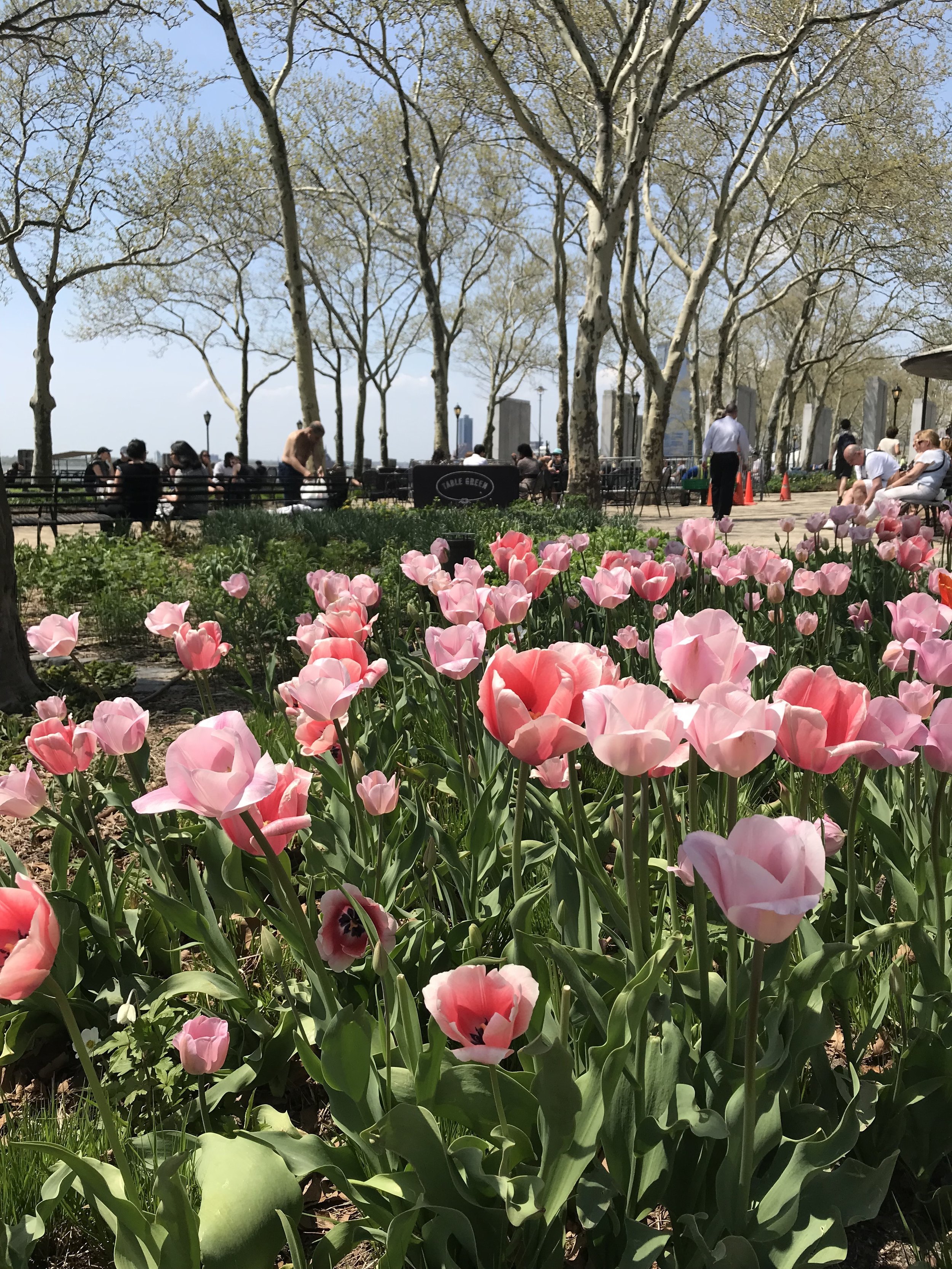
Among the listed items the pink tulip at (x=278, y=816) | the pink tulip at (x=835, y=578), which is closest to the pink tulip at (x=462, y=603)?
the pink tulip at (x=278, y=816)

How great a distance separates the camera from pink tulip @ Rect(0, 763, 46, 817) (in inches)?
→ 63.7

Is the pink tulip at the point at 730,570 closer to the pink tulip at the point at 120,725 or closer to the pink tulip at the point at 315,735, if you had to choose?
the pink tulip at the point at 315,735

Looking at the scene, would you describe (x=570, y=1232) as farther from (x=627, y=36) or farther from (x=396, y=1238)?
(x=627, y=36)

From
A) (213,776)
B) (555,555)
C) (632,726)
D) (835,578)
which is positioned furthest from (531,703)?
(835,578)

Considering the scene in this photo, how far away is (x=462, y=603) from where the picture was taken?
1971mm

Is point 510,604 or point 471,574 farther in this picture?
point 471,574

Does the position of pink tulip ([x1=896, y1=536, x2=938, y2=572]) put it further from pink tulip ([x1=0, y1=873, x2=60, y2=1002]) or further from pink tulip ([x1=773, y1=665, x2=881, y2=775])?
pink tulip ([x1=0, y1=873, x2=60, y2=1002])

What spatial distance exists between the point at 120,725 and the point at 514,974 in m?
0.92

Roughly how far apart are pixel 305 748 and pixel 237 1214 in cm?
70

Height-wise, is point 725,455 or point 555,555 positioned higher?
point 725,455

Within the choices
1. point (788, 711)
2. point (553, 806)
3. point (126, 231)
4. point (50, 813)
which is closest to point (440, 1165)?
point (788, 711)

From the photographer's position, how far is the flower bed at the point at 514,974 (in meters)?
1.06

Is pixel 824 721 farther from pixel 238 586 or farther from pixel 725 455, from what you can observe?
pixel 725 455

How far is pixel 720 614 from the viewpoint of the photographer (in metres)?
1.20
